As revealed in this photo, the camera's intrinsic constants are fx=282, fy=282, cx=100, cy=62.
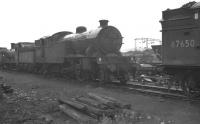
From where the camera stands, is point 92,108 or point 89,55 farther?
point 89,55

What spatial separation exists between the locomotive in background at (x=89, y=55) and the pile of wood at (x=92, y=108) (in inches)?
254

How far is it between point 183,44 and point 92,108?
407 cm

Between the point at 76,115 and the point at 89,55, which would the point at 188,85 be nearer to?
the point at 76,115

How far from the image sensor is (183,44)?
9.42 meters

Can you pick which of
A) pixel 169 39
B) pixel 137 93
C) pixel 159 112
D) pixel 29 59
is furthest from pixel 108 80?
pixel 29 59

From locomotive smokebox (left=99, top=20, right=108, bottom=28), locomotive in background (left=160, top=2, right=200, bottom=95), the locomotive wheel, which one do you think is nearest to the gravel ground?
the locomotive wheel

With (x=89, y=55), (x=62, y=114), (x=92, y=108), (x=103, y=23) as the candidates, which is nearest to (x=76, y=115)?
(x=92, y=108)

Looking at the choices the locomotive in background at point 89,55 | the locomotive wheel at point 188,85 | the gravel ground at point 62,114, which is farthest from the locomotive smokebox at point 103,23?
the locomotive wheel at point 188,85

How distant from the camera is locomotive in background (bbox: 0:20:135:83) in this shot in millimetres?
15000

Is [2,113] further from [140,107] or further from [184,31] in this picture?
[184,31]

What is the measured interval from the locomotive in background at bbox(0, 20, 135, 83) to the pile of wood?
254 inches

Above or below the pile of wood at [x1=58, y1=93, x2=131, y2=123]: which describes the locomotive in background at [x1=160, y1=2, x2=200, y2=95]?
above

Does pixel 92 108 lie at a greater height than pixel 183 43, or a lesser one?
lesser

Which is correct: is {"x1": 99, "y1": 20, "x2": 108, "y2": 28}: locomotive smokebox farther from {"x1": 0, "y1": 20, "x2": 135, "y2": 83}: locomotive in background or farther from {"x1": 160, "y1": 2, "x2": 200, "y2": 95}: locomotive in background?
{"x1": 160, "y1": 2, "x2": 200, "y2": 95}: locomotive in background
